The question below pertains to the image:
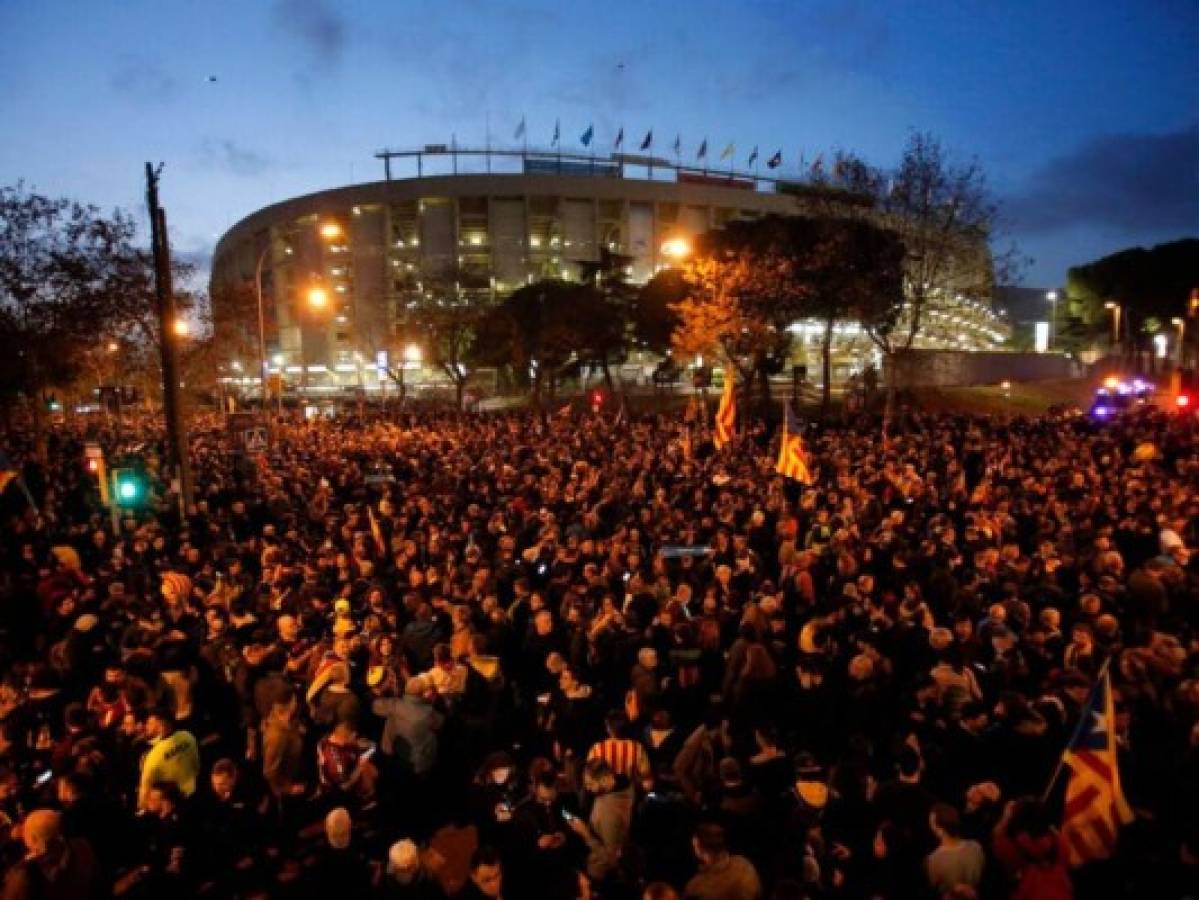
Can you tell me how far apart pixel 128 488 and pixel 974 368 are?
44717mm

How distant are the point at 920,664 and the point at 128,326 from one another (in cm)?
2527

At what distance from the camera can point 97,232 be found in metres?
22.0

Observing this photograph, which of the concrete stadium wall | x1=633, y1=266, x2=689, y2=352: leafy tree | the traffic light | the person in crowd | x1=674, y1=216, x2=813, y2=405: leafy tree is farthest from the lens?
the concrete stadium wall

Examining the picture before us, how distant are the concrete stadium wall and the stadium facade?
57.9 ft

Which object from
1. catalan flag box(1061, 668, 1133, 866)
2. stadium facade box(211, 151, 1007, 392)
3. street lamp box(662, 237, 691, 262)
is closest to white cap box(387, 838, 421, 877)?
catalan flag box(1061, 668, 1133, 866)

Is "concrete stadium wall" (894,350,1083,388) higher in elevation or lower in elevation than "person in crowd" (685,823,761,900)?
higher

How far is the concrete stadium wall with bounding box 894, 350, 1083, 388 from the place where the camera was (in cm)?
4175

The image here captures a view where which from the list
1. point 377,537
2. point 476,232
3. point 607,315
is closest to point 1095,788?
point 377,537

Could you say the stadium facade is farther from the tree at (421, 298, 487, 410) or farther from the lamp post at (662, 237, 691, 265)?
the lamp post at (662, 237, 691, 265)

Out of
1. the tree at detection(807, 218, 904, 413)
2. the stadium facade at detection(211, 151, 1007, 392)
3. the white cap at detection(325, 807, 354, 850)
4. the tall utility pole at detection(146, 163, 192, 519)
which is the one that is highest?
the stadium facade at detection(211, 151, 1007, 392)

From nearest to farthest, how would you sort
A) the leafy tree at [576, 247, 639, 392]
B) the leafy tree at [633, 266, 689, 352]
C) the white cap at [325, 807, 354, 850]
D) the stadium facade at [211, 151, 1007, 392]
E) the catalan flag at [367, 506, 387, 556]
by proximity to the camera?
the white cap at [325, 807, 354, 850] → the catalan flag at [367, 506, 387, 556] → the leafy tree at [633, 266, 689, 352] → the leafy tree at [576, 247, 639, 392] → the stadium facade at [211, 151, 1007, 392]

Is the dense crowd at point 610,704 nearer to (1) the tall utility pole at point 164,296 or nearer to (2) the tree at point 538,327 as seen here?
(1) the tall utility pole at point 164,296

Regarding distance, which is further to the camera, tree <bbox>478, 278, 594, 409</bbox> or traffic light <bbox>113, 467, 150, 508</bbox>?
tree <bbox>478, 278, 594, 409</bbox>

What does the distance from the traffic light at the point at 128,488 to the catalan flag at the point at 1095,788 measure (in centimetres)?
1222
